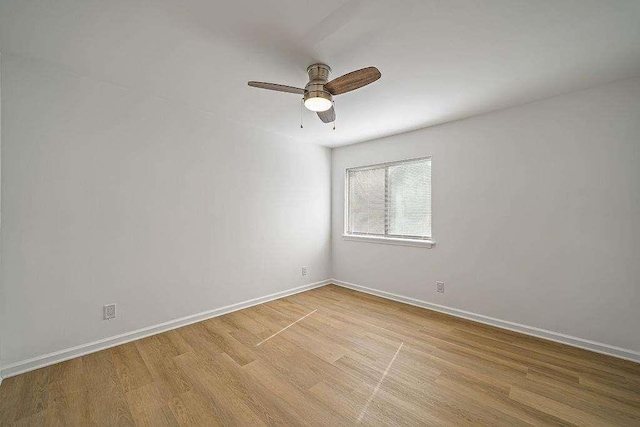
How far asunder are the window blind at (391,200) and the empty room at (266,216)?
0.26 ft

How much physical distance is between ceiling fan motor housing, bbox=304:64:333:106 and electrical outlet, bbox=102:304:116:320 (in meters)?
2.52

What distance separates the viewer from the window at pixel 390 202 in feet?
11.6

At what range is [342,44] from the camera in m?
1.78

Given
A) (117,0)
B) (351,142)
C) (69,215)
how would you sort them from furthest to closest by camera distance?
(351,142)
(69,215)
(117,0)

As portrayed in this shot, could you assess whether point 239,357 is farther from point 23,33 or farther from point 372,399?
point 23,33

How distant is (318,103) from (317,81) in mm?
166

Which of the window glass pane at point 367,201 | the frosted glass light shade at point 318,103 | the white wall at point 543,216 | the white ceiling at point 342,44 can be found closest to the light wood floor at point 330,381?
the white wall at point 543,216

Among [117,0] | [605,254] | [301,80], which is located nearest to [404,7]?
[301,80]

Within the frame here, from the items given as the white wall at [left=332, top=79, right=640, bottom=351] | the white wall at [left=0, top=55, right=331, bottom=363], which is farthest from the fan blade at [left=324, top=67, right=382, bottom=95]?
the white wall at [left=332, top=79, right=640, bottom=351]

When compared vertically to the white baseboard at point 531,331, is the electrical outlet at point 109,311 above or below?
above

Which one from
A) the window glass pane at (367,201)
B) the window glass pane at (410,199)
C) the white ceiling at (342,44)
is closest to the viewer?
the white ceiling at (342,44)

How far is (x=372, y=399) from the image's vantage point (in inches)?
67.9

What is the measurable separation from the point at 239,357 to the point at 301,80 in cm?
244

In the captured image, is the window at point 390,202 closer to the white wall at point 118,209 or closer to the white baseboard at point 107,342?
the white wall at point 118,209
